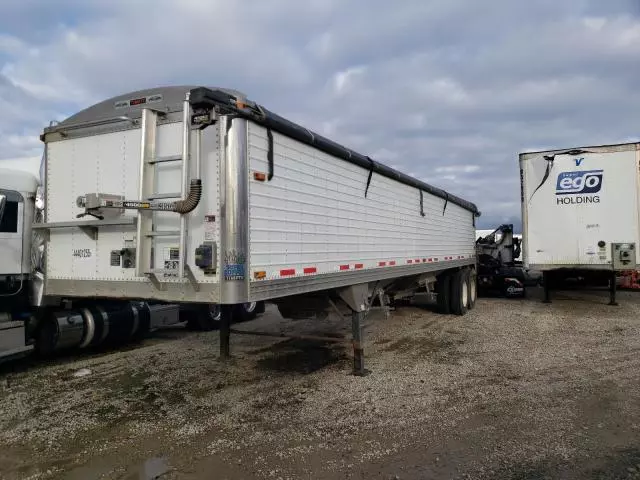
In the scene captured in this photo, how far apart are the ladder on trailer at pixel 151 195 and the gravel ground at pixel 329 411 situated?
1.56 metres

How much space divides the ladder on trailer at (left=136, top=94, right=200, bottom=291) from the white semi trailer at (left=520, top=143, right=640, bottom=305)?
11718 millimetres

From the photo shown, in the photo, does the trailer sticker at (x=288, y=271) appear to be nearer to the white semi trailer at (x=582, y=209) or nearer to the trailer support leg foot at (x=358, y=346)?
the trailer support leg foot at (x=358, y=346)

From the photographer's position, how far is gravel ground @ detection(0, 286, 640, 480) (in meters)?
4.27

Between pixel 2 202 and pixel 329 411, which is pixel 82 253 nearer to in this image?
pixel 2 202

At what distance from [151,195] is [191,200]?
54 centimetres

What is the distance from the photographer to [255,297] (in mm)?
4746

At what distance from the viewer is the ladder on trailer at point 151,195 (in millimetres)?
4590

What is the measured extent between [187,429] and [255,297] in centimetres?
155

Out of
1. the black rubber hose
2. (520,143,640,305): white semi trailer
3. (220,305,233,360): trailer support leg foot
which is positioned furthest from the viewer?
(520,143,640,305): white semi trailer

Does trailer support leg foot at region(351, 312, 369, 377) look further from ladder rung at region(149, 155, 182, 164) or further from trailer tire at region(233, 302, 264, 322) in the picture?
ladder rung at region(149, 155, 182, 164)

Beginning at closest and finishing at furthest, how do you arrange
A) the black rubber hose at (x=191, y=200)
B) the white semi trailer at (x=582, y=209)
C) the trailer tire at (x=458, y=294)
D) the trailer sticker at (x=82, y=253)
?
the black rubber hose at (x=191, y=200)
the trailer sticker at (x=82, y=253)
the trailer tire at (x=458, y=294)
the white semi trailer at (x=582, y=209)

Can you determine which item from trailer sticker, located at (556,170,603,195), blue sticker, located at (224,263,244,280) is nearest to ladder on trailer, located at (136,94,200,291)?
blue sticker, located at (224,263,244,280)

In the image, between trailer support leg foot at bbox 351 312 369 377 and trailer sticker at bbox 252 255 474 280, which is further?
trailer support leg foot at bbox 351 312 369 377


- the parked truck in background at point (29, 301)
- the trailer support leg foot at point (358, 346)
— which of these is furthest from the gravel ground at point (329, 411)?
the parked truck in background at point (29, 301)
